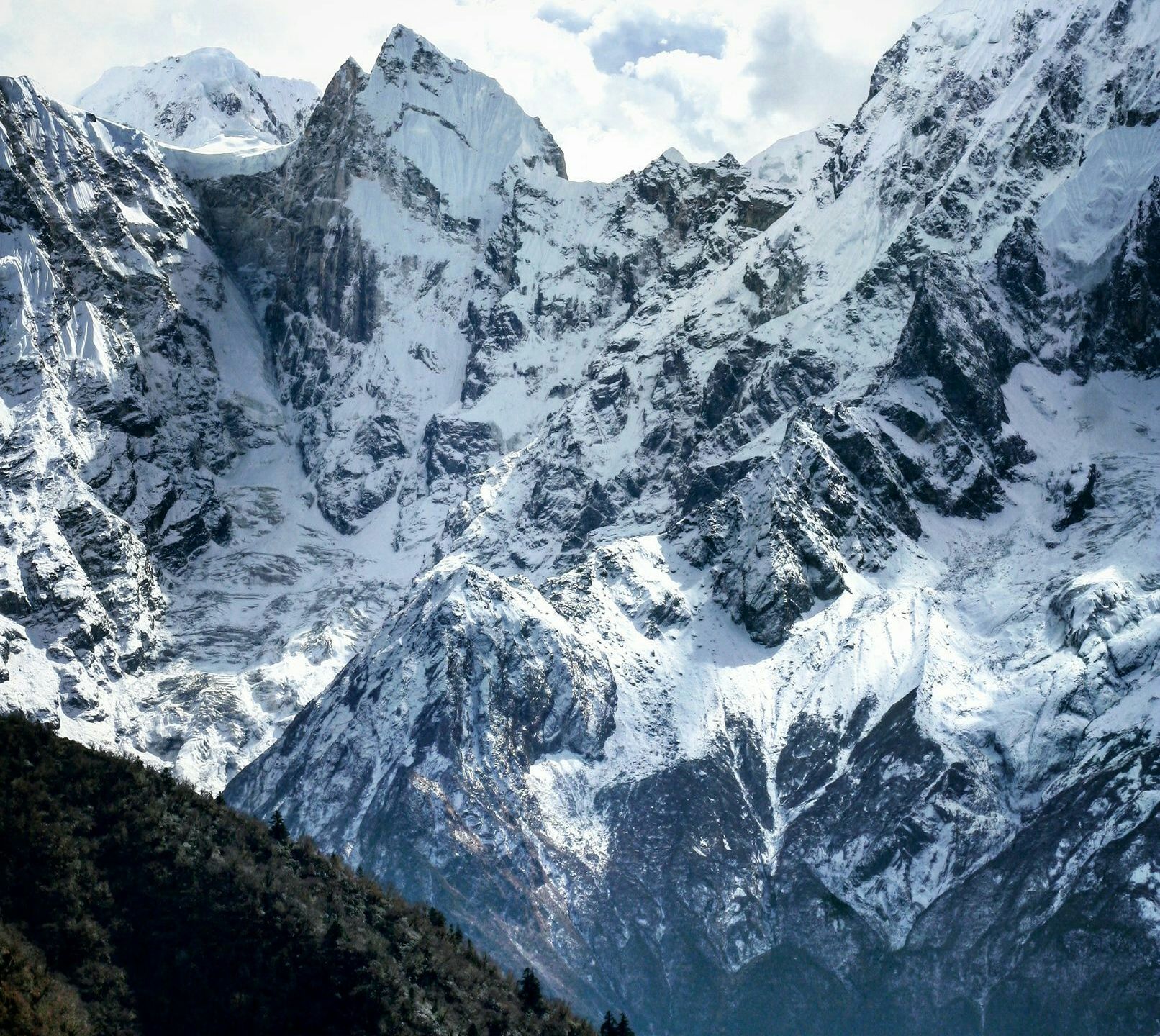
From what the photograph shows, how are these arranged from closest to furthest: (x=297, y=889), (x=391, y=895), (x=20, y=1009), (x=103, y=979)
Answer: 1. (x=20, y=1009)
2. (x=103, y=979)
3. (x=297, y=889)
4. (x=391, y=895)

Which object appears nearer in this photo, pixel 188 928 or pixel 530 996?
pixel 188 928

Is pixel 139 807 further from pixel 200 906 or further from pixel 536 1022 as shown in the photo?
pixel 536 1022

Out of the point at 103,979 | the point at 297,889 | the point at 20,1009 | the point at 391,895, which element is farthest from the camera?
the point at 391,895

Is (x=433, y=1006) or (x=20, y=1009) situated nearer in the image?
(x=20, y=1009)

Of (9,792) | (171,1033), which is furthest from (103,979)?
(9,792)

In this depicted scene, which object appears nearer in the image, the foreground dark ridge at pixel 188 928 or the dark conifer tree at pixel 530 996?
the foreground dark ridge at pixel 188 928

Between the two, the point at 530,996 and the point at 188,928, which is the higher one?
the point at 188,928

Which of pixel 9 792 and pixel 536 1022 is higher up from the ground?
pixel 9 792

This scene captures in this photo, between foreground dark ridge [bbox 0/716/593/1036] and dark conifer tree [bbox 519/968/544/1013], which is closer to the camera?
foreground dark ridge [bbox 0/716/593/1036]
